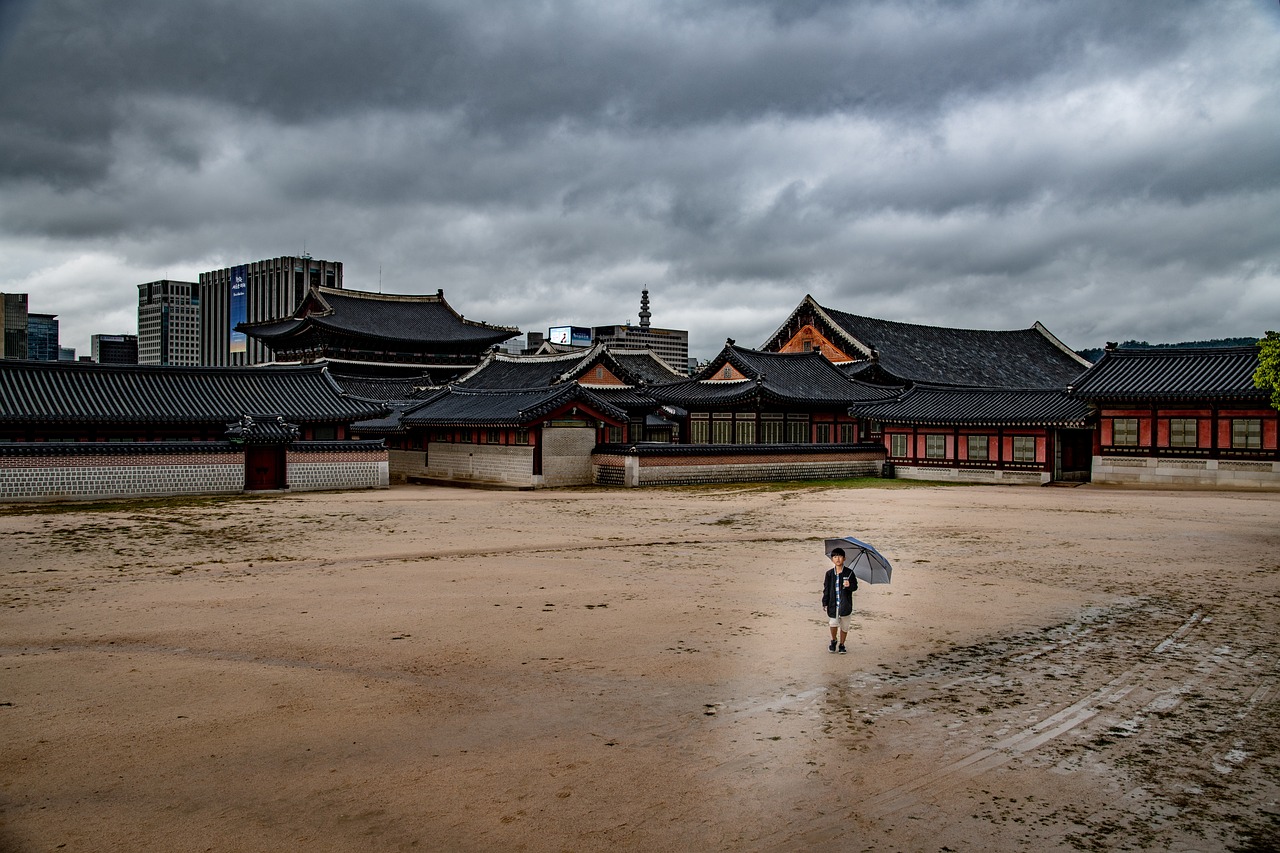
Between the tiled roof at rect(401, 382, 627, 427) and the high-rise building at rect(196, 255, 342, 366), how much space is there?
9569 centimetres

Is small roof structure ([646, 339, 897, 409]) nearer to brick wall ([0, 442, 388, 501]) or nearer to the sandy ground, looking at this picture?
brick wall ([0, 442, 388, 501])

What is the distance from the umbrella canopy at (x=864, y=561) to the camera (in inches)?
500

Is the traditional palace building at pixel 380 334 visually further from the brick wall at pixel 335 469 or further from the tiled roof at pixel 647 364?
the brick wall at pixel 335 469

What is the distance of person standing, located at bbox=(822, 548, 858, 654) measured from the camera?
12477mm

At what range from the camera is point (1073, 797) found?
323 inches

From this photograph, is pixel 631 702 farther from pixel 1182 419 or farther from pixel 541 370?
pixel 541 370

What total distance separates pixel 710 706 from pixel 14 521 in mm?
25813

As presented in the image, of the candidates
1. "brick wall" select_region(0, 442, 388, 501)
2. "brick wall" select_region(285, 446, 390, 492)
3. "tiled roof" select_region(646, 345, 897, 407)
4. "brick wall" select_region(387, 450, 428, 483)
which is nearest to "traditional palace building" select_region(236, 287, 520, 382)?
"brick wall" select_region(387, 450, 428, 483)

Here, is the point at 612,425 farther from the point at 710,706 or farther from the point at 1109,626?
the point at 710,706

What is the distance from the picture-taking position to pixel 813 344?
2477 inches

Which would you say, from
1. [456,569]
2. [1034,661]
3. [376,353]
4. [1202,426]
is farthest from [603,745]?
[376,353]

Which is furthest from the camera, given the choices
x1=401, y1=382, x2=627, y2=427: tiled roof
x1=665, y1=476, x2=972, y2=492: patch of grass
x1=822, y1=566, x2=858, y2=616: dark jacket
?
x1=401, y1=382, x2=627, y2=427: tiled roof

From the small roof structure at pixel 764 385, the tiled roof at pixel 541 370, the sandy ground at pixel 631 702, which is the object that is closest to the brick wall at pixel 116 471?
the sandy ground at pixel 631 702

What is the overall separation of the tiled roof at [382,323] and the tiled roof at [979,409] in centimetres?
3488
